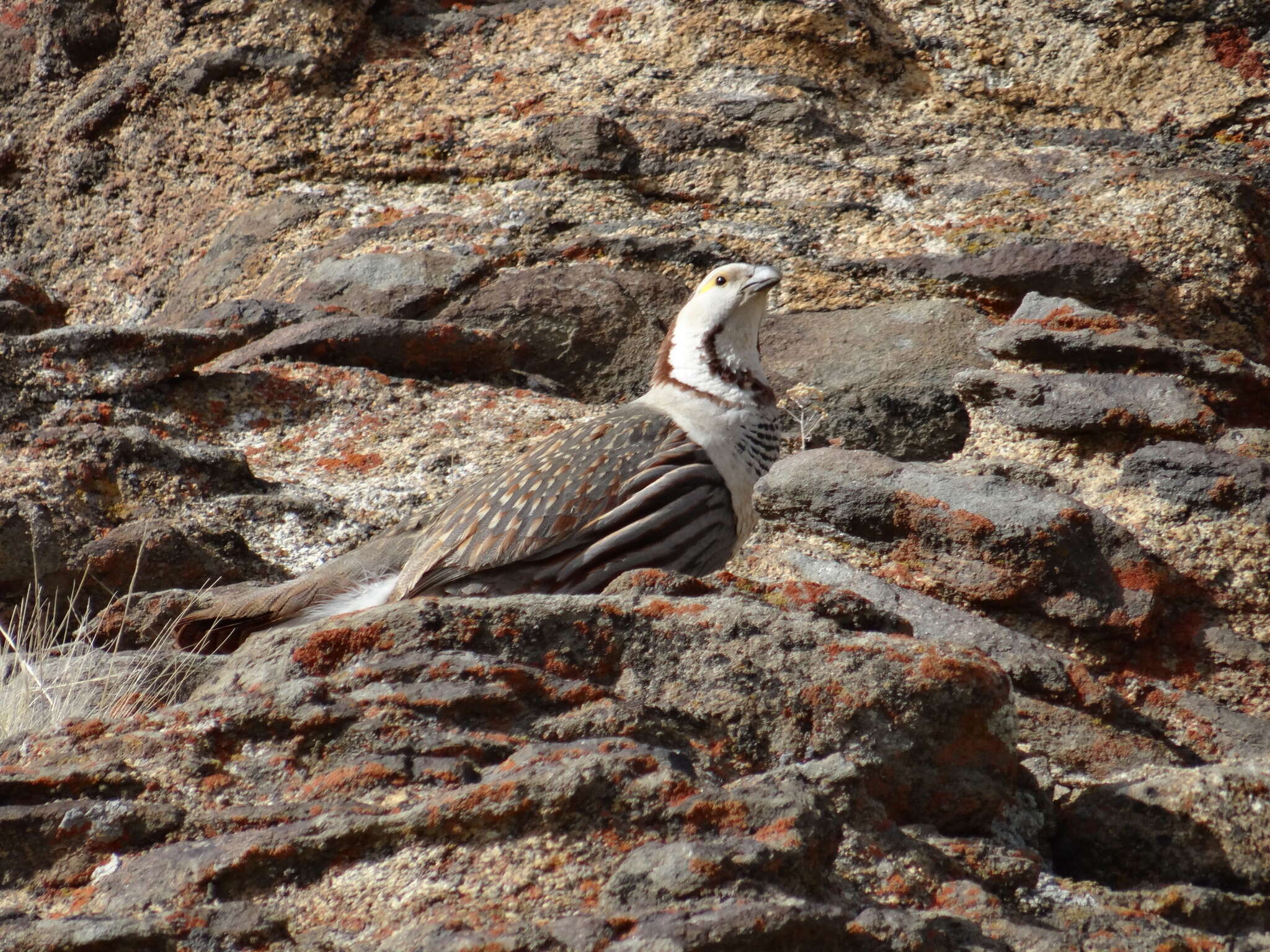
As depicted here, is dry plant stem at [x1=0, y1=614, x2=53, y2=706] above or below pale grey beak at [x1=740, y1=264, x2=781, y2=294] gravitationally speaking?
below

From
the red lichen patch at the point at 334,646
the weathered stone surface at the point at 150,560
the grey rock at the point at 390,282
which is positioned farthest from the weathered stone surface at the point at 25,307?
the red lichen patch at the point at 334,646

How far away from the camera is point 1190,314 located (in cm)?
646

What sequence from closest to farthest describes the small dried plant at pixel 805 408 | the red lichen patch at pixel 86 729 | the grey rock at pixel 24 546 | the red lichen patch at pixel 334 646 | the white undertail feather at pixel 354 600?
the red lichen patch at pixel 86 729, the red lichen patch at pixel 334 646, the white undertail feather at pixel 354 600, the grey rock at pixel 24 546, the small dried plant at pixel 805 408

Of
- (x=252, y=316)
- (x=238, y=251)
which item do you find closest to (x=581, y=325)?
(x=252, y=316)

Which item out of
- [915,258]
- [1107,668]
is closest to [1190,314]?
[915,258]

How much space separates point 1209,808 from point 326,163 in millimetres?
6400

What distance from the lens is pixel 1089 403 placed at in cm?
530

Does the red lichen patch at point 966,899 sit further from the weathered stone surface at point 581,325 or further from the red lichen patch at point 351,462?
the weathered stone surface at point 581,325

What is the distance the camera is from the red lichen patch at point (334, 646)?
301cm

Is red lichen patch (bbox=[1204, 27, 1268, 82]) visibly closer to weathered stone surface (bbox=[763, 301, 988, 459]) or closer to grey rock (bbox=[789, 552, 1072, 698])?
weathered stone surface (bbox=[763, 301, 988, 459])

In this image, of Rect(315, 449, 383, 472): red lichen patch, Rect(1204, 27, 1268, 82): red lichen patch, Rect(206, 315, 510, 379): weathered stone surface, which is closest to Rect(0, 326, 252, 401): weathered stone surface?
Rect(206, 315, 510, 379): weathered stone surface

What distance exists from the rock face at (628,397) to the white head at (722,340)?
1.46 feet

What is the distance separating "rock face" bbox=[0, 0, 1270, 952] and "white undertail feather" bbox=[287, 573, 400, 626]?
1.57 feet

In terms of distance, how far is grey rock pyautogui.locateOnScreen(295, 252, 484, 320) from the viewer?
697 centimetres
